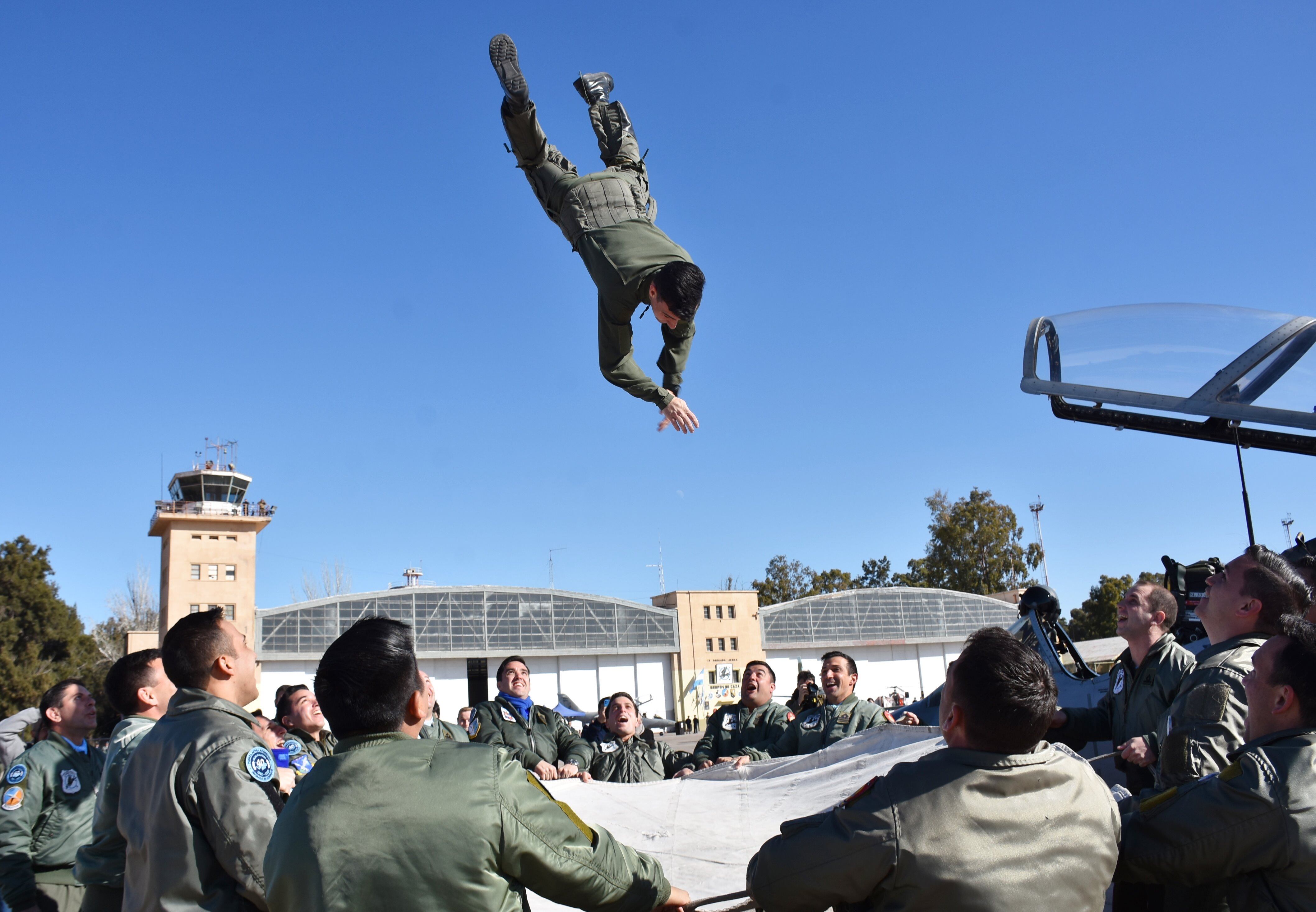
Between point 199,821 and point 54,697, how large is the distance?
3954 millimetres

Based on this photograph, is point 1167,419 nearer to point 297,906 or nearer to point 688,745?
point 297,906

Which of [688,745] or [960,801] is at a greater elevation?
[960,801]

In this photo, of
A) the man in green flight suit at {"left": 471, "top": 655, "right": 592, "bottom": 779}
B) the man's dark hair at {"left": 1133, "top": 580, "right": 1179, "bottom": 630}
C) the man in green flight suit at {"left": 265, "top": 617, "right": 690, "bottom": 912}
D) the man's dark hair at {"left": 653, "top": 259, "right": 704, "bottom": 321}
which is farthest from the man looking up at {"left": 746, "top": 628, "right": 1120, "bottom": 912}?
the man in green flight suit at {"left": 471, "top": 655, "right": 592, "bottom": 779}

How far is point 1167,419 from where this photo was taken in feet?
21.9

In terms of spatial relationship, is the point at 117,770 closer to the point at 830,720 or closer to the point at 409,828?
the point at 409,828

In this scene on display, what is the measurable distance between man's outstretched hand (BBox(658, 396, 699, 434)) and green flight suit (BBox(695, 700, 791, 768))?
2.96 m

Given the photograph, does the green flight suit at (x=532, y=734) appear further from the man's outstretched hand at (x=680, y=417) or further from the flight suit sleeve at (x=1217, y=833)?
the flight suit sleeve at (x=1217, y=833)

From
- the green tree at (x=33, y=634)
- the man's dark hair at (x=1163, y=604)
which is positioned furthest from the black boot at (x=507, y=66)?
the green tree at (x=33, y=634)

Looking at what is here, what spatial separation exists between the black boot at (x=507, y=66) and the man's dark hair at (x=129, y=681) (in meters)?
3.83

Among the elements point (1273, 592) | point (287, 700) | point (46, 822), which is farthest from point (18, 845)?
point (1273, 592)

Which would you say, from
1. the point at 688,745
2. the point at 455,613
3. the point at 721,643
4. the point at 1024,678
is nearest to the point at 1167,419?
the point at 1024,678

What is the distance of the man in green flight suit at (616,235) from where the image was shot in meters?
5.41

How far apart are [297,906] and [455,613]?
153ft

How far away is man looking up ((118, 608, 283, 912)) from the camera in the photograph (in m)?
3.14
